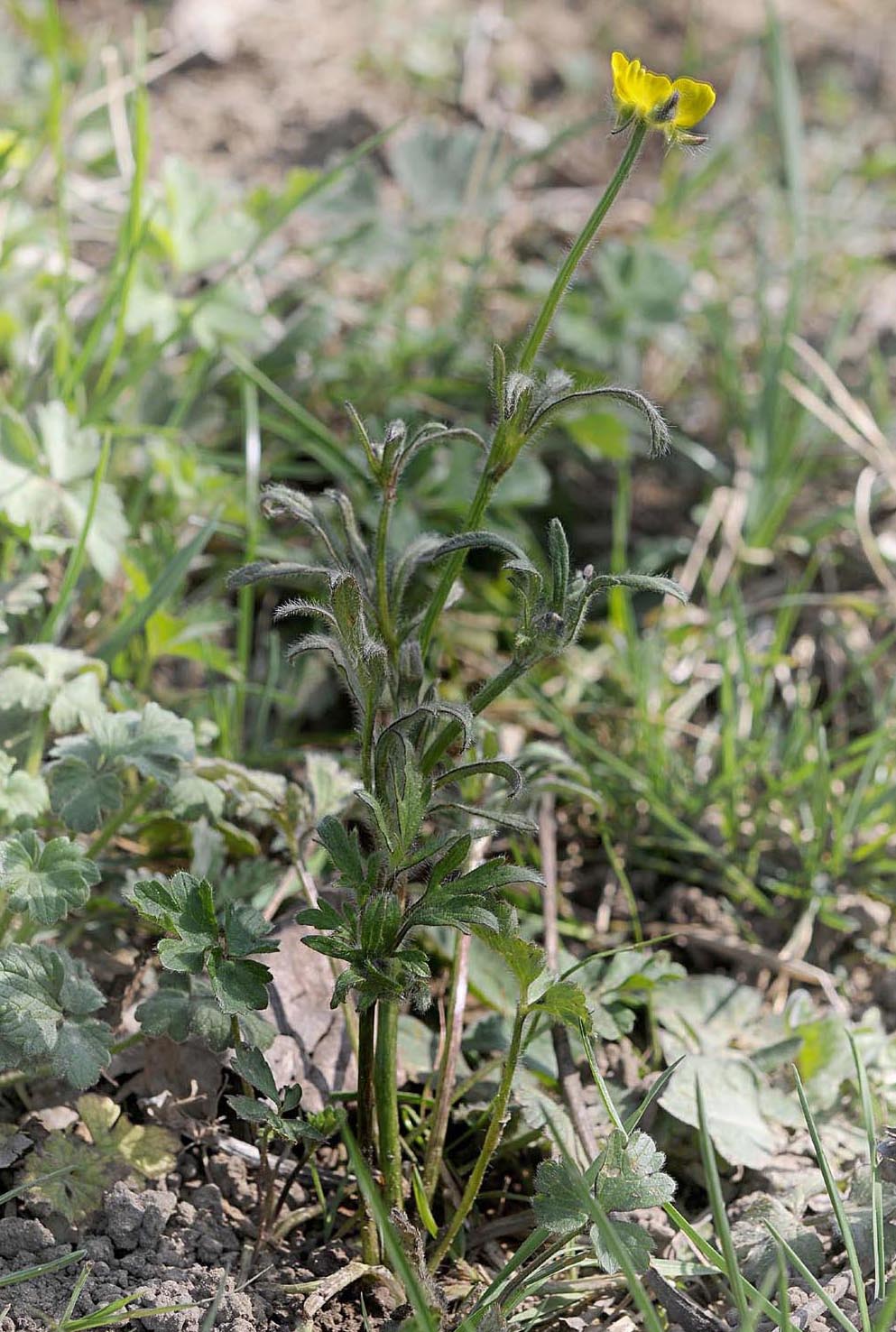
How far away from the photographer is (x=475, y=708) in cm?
160

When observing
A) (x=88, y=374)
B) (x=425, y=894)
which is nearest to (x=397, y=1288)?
(x=425, y=894)

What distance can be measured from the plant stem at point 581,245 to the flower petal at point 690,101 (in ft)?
0.14

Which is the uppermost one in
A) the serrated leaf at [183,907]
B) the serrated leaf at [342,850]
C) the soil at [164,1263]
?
the serrated leaf at [342,850]

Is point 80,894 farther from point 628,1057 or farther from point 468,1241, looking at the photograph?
point 628,1057

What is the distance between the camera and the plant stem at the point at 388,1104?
1591 millimetres

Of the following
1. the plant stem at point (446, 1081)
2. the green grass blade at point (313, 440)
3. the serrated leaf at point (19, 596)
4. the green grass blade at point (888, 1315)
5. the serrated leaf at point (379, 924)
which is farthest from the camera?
the green grass blade at point (313, 440)

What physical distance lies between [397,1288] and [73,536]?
141 cm

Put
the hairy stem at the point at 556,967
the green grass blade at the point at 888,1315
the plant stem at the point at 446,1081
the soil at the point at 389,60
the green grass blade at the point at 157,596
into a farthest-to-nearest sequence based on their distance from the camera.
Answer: the soil at the point at 389,60 < the green grass blade at the point at 157,596 < the hairy stem at the point at 556,967 < the plant stem at the point at 446,1081 < the green grass blade at the point at 888,1315

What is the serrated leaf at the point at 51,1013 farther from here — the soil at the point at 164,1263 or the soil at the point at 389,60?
the soil at the point at 389,60

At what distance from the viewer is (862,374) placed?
3.51 meters

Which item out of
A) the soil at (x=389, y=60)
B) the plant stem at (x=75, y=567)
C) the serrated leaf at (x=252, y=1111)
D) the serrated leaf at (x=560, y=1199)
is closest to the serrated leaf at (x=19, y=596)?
the plant stem at (x=75, y=567)

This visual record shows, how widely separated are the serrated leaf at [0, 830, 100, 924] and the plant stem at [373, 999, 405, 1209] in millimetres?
424

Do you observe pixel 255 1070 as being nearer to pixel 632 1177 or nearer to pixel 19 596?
pixel 632 1177

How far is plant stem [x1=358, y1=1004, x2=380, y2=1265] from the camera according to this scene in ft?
5.24
